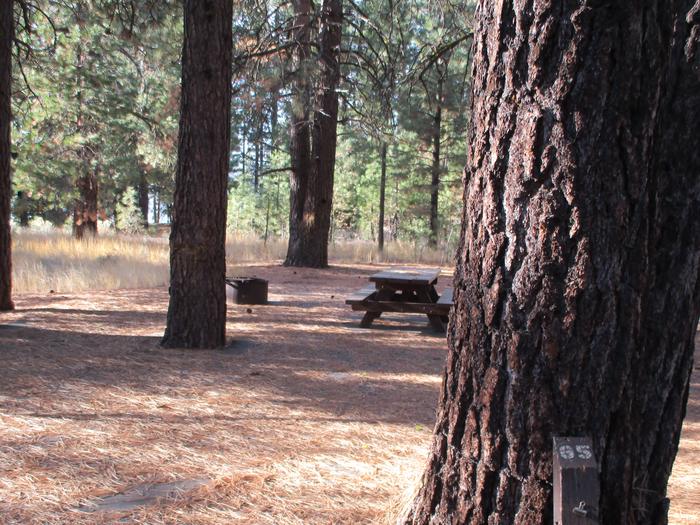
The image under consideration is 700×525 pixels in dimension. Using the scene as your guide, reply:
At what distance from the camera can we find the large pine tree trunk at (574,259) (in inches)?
76.3

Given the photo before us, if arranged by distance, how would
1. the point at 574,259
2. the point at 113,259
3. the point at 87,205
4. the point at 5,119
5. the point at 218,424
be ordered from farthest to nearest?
the point at 87,205, the point at 113,259, the point at 5,119, the point at 218,424, the point at 574,259

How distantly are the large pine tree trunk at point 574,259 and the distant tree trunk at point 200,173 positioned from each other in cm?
399

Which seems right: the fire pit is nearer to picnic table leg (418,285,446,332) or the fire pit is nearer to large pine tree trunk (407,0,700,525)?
picnic table leg (418,285,446,332)

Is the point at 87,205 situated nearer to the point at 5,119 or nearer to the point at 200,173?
the point at 5,119

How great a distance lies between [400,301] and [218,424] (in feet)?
13.2

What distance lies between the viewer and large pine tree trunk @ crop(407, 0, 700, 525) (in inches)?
76.3

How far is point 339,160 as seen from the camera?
33.2 m

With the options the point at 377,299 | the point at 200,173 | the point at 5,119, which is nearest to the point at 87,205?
the point at 5,119

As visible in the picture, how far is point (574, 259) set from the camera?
6.47ft

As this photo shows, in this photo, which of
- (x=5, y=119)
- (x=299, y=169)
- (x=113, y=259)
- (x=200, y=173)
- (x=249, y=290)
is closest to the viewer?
(x=200, y=173)

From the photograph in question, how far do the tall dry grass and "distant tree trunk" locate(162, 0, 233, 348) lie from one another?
4.72m

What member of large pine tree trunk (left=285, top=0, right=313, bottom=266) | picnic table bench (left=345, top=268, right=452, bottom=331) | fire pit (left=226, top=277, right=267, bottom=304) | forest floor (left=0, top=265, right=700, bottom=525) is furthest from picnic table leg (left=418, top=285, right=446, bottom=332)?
large pine tree trunk (left=285, top=0, right=313, bottom=266)

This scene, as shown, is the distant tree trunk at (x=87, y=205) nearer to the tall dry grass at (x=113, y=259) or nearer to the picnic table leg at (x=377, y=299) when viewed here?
the tall dry grass at (x=113, y=259)

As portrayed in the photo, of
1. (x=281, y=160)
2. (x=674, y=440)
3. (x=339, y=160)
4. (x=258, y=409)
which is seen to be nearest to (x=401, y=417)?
(x=258, y=409)
